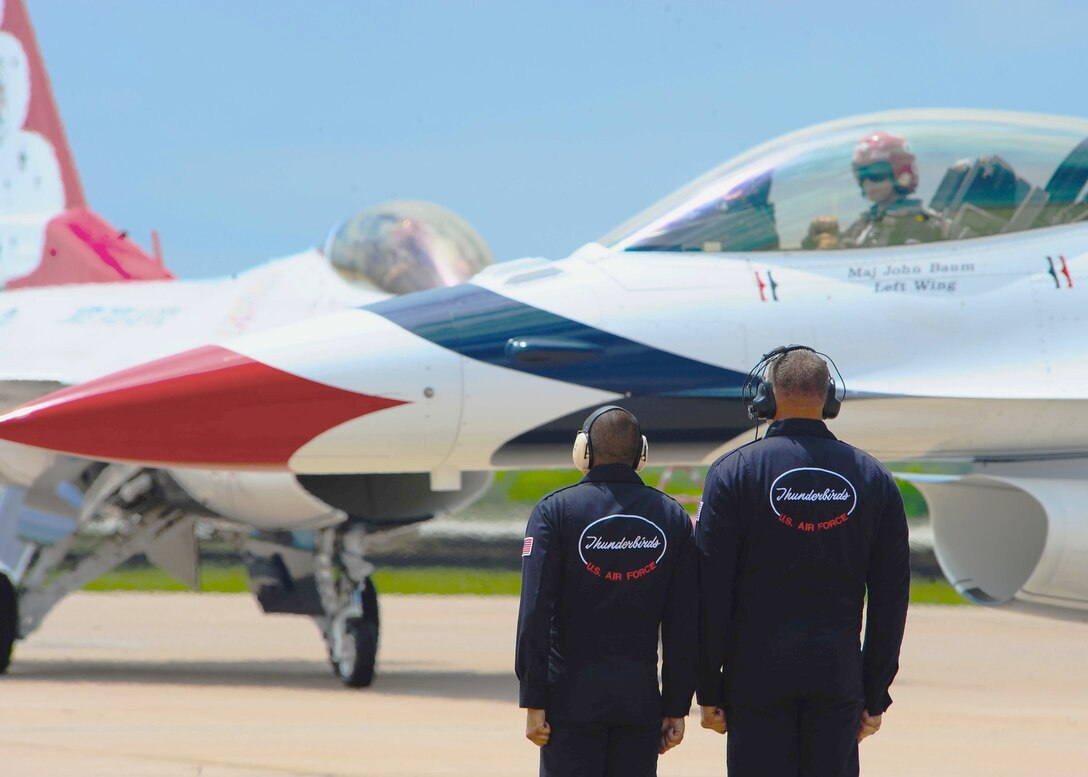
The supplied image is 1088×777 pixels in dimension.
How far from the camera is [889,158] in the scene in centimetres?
646

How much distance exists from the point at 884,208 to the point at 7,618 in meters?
6.70

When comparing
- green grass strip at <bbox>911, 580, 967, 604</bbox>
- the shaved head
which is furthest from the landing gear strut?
green grass strip at <bbox>911, 580, 967, 604</bbox>

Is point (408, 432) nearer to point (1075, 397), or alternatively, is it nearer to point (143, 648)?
point (1075, 397)

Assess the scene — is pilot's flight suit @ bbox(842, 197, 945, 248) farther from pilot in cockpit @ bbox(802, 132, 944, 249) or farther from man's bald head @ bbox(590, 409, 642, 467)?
man's bald head @ bbox(590, 409, 642, 467)

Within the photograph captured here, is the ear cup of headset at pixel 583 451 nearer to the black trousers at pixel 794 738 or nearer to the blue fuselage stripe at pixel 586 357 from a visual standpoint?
the black trousers at pixel 794 738

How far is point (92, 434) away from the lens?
6.64 metres

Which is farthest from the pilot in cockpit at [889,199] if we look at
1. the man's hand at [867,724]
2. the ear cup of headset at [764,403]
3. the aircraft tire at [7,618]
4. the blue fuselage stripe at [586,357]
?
the aircraft tire at [7,618]

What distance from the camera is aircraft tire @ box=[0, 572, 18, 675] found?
33.5 feet

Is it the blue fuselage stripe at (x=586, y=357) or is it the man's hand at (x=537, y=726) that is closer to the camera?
the man's hand at (x=537, y=726)

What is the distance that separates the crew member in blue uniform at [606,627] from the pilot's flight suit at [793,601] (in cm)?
9

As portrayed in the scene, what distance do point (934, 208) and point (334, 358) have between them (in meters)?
2.72

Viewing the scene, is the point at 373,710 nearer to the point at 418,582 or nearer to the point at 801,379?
the point at 801,379

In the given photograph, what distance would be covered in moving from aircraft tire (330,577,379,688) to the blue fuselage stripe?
10.6ft

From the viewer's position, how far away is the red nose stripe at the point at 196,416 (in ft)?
21.8
